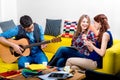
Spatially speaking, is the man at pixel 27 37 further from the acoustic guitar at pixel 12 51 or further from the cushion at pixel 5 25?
the cushion at pixel 5 25

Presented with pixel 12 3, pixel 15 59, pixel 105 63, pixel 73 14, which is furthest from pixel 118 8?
pixel 12 3

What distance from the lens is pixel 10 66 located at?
157 inches

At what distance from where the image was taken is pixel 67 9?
5152 millimetres

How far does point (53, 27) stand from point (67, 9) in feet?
1.60

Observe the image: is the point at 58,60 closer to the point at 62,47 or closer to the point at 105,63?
the point at 62,47

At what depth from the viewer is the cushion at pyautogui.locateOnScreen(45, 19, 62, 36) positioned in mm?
4957

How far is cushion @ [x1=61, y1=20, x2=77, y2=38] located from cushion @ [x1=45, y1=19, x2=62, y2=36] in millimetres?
161

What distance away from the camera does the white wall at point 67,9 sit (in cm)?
461

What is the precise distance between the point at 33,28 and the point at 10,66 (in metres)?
0.70

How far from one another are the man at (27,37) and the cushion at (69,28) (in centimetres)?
71

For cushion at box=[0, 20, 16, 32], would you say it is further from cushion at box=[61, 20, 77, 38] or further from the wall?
cushion at box=[61, 20, 77, 38]

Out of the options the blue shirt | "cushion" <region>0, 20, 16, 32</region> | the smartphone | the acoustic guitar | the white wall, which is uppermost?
the white wall

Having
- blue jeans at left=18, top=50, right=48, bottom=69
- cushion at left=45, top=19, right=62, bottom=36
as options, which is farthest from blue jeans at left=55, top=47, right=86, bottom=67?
cushion at left=45, top=19, right=62, bottom=36

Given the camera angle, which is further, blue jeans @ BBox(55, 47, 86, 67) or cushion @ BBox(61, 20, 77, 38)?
cushion @ BBox(61, 20, 77, 38)
